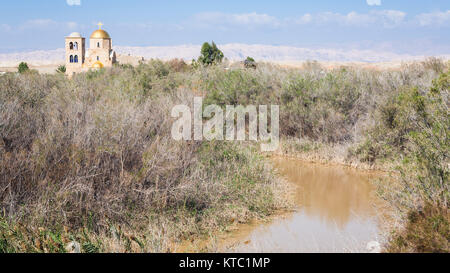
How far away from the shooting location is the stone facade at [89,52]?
64988mm

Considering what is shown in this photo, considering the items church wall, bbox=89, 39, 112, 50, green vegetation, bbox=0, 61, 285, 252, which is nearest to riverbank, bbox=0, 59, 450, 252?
green vegetation, bbox=0, 61, 285, 252

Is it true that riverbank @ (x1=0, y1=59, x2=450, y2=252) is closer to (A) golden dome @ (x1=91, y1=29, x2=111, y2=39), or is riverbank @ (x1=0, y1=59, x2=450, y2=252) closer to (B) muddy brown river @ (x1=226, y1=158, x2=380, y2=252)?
(B) muddy brown river @ (x1=226, y1=158, x2=380, y2=252)

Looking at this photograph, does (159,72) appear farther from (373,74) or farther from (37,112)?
(37,112)

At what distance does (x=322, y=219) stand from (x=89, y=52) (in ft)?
209

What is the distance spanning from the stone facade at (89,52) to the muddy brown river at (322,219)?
2086 inches

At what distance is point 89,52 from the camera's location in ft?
219

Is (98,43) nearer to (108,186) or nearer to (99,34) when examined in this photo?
(99,34)

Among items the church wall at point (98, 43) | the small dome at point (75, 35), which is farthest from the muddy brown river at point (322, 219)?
the small dome at point (75, 35)

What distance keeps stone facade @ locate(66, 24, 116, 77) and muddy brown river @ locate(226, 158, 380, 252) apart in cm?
5299

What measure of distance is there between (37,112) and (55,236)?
3.55m

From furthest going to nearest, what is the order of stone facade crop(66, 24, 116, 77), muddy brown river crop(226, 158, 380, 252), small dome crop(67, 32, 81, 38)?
small dome crop(67, 32, 81, 38) → stone facade crop(66, 24, 116, 77) → muddy brown river crop(226, 158, 380, 252)

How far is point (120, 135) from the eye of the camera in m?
7.65

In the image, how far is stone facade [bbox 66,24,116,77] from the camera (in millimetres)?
64988
